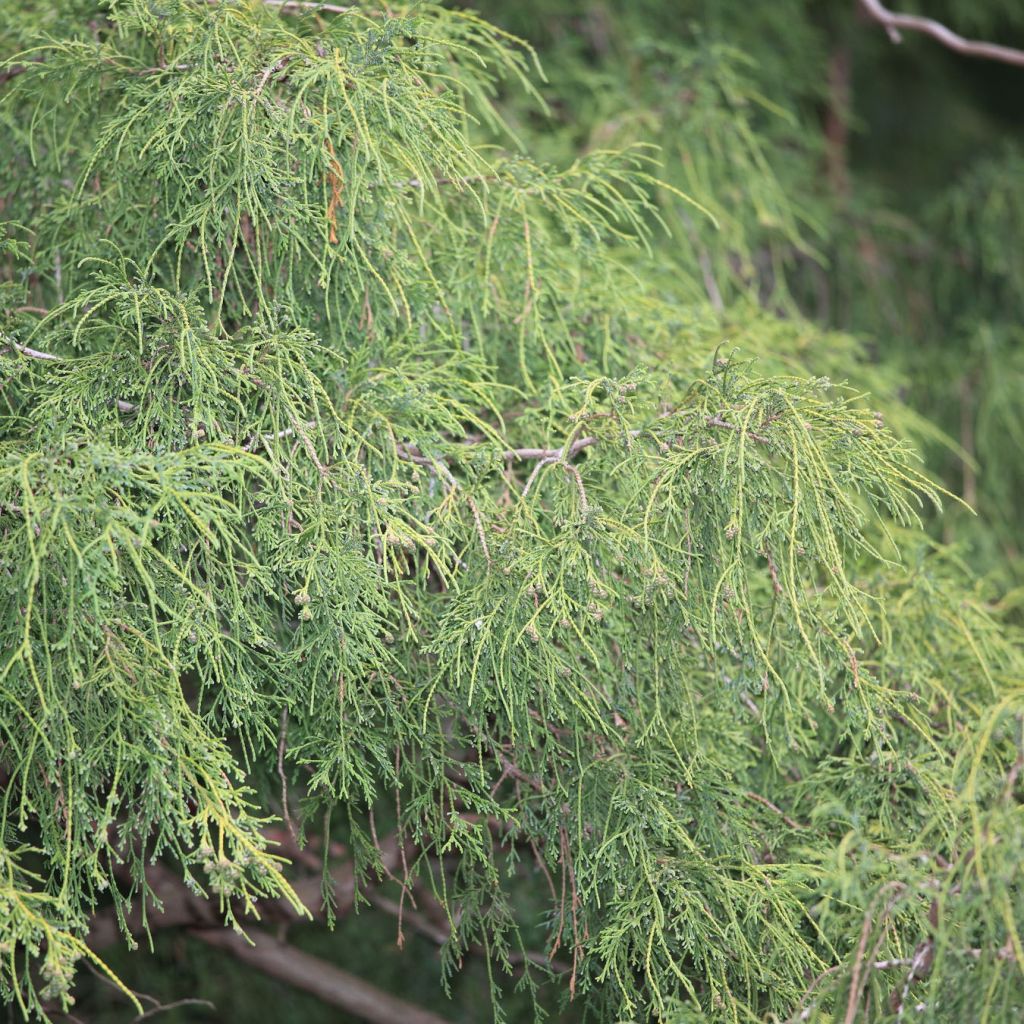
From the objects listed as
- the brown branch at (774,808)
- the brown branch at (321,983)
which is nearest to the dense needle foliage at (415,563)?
the brown branch at (774,808)

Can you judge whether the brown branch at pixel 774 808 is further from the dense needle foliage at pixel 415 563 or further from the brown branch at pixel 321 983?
the brown branch at pixel 321 983

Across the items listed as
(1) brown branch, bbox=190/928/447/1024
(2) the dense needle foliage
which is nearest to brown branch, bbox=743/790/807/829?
(2) the dense needle foliage

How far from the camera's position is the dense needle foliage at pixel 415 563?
1.36 meters

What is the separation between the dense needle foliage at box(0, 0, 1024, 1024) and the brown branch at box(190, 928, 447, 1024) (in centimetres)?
88

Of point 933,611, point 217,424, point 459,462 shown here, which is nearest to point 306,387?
point 217,424

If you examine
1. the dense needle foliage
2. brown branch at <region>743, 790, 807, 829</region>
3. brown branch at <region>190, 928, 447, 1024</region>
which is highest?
the dense needle foliage

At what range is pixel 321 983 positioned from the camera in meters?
2.66

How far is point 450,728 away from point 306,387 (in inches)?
20.4

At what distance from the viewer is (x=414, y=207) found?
1985 mm

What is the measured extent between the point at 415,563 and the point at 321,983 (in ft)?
4.59

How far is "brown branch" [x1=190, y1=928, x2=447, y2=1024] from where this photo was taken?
2.62m

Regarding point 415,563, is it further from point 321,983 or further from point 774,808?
point 321,983

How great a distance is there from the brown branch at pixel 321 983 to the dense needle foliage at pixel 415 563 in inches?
34.7

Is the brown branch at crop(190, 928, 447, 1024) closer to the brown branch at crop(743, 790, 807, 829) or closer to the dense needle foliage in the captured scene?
the dense needle foliage
